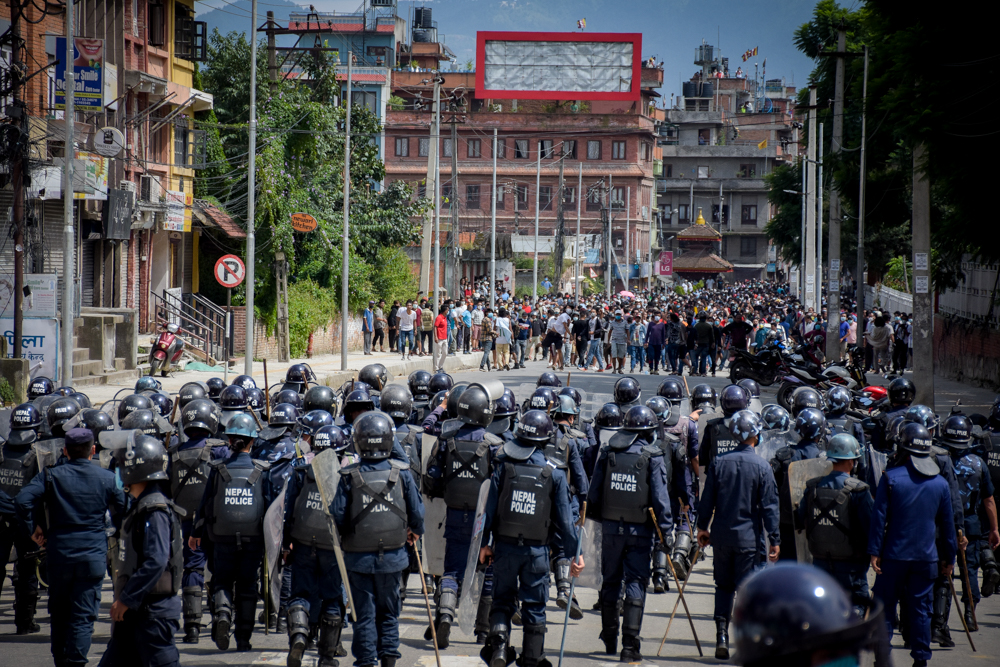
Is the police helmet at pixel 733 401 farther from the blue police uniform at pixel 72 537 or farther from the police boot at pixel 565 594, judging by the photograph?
the blue police uniform at pixel 72 537

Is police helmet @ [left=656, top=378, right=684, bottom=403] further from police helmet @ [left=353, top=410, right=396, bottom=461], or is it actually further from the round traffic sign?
the round traffic sign

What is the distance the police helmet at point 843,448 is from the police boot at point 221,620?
4.48 meters

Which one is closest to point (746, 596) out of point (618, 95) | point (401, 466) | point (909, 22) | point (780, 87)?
point (401, 466)

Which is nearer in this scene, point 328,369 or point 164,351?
point 164,351

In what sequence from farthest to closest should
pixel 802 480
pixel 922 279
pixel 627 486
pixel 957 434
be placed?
pixel 922 279
pixel 957 434
pixel 802 480
pixel 627 486

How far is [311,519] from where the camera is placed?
7.38 meters

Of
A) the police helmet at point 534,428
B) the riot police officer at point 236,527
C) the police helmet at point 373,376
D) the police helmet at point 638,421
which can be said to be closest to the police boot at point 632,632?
the police helmet at point 638,421

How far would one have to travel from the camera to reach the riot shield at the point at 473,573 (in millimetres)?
7438

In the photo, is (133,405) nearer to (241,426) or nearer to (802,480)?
(241,426)

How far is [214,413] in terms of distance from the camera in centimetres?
939

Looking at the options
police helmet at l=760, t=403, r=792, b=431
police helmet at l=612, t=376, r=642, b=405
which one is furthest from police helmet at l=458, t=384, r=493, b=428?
police helmet at l=760, t=403, r=792, b=431

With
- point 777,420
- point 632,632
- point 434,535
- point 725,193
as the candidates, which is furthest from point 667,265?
Result: point 632,632

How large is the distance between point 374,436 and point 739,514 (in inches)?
110

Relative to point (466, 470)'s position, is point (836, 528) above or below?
below
